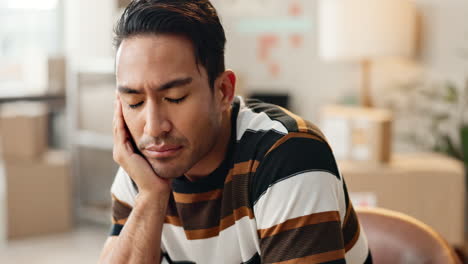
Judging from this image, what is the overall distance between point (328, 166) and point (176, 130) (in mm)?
289

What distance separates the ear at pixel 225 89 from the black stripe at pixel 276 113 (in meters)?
0.09

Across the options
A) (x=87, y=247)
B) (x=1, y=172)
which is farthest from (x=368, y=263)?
(x=1, y=172)

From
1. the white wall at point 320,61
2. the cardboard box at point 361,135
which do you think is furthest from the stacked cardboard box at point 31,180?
the cardboard box at point 361,135

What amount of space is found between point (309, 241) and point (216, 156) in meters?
0.30

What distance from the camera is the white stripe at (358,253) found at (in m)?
1.26

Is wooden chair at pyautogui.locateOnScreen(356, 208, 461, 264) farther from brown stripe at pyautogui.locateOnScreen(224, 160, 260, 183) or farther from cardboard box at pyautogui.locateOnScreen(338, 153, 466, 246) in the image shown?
cardboard box at pyautogui.locateOnScreen(338, 153, 466, 246)

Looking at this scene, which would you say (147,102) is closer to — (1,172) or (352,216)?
(352,216)

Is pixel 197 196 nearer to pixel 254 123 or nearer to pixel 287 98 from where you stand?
pixel 254 123

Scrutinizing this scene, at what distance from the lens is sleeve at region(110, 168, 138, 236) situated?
1435 millimetres

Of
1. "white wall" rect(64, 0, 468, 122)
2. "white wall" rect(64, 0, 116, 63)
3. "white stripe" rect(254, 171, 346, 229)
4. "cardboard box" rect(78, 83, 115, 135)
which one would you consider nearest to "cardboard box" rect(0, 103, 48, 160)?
"cardboard box" rect(78, 83, 115, 135)

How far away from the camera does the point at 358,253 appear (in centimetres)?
127

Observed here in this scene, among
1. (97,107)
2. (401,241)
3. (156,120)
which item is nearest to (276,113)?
(156,120)

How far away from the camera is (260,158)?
3.88 ft

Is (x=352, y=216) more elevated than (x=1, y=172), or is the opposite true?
(x=352, y=216)
